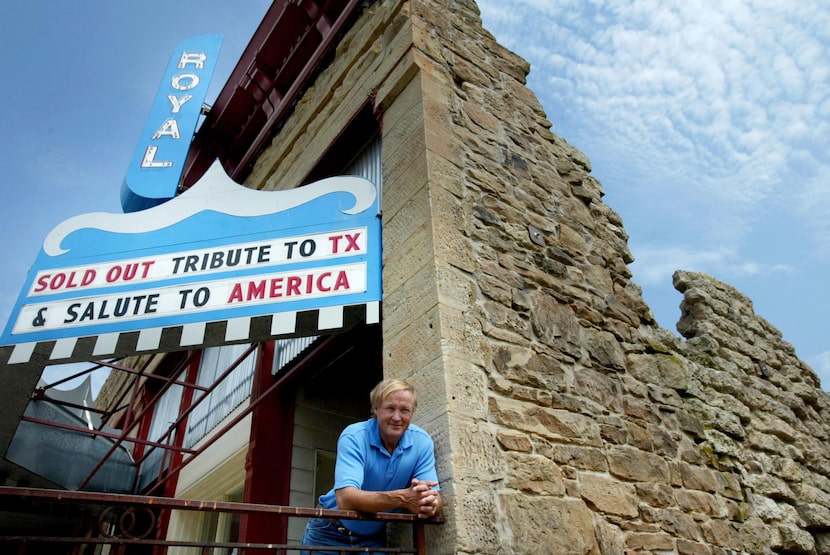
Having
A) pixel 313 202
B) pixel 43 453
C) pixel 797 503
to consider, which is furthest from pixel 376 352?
pixel 43 453

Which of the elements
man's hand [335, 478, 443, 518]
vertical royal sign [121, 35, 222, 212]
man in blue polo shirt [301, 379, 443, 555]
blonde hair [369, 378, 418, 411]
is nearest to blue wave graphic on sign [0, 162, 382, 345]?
blonde hair [369, 378, 418, 411]

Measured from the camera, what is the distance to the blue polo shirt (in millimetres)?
2543

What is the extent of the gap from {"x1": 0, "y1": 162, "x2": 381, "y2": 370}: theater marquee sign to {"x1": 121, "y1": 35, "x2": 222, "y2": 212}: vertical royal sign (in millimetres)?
2256

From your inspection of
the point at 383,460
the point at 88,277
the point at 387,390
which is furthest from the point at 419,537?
the point at 88,277

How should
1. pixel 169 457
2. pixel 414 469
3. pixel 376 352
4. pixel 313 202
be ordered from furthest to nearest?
pixel 169 457 → pixel 376 352 → pixel 313 202 → pixel 414 469

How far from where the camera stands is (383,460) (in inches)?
103

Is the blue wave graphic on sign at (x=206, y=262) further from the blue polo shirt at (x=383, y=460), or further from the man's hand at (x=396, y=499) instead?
the man's hand at (x=396, y=499)

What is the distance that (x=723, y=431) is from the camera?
170 inches

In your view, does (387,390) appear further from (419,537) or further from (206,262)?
(206,262)

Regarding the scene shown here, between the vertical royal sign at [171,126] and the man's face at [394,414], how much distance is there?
4383mm

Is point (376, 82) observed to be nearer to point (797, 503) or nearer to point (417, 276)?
point (417, 276)

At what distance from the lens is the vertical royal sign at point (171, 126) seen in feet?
20.0

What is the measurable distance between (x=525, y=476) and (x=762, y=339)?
12.9ft

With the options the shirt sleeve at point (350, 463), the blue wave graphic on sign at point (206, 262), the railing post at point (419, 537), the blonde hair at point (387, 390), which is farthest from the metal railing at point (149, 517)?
the blue wave graphic on sign at point (206, 262)
